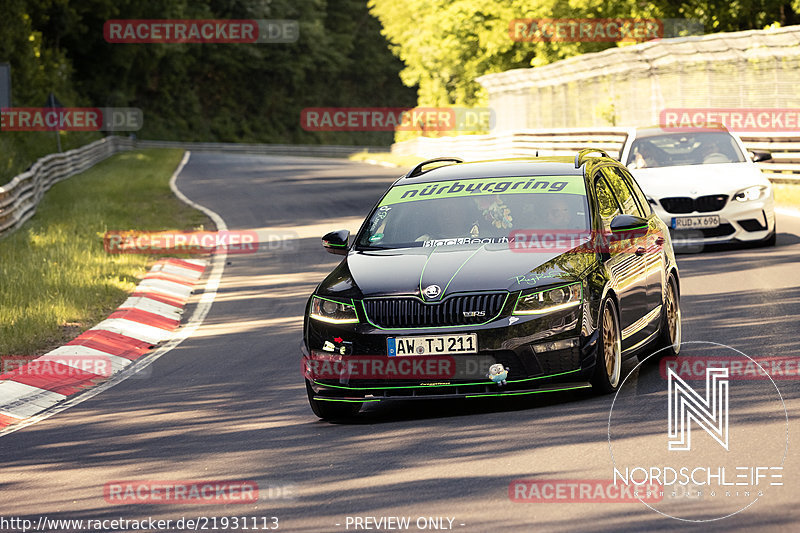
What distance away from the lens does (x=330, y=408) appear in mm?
8039

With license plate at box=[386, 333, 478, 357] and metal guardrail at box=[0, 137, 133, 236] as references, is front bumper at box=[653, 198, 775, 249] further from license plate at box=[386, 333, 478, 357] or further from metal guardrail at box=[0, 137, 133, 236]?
metal guardrail at box=[0, 137, 133, 236]

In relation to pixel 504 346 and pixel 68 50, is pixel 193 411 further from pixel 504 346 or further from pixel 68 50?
pixel 68 50

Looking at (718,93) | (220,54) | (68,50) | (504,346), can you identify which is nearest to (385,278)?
(504,346)

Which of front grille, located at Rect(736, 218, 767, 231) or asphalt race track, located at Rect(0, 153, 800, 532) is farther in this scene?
front grille, located at Rect(736, 218, 767, 231)

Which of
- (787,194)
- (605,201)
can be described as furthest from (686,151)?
(605,201)

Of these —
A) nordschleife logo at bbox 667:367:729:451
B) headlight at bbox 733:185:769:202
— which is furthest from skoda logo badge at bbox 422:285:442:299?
headlight at bbox 733:185:769:202

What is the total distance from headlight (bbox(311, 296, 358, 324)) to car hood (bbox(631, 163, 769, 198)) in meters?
9.16

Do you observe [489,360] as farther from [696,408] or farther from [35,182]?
[35,182]

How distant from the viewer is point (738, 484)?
582cm

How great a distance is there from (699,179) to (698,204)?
1.47ft

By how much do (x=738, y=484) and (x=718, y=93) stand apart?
2721cm

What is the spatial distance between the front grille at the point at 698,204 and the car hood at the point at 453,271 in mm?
8399

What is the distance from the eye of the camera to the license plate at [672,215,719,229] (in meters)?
16.1

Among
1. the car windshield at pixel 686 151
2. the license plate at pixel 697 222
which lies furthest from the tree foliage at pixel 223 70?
the license plate at pixel 697 222
